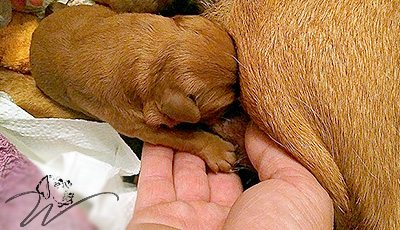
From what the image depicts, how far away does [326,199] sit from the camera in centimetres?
115

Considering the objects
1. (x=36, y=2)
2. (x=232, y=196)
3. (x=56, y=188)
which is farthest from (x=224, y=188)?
(x=36, y=2)

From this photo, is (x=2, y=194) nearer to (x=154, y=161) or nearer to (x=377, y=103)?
(x=154, y=161)

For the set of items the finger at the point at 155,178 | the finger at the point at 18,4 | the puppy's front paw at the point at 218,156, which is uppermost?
the finger at the point at 18,4

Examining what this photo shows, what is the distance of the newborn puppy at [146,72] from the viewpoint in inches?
53.7

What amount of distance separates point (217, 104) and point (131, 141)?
481 millimetres

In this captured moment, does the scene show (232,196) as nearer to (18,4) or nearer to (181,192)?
(181,192)

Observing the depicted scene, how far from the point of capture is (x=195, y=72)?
1.36m

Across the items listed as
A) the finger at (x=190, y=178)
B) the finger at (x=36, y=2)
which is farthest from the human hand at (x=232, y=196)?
the finger at (x=36, y=2)

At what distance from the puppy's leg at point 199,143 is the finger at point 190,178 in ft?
0.07

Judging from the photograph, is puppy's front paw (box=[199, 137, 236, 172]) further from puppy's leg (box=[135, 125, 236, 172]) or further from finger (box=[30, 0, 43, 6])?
finger (box=[30, 0, 43, 6])

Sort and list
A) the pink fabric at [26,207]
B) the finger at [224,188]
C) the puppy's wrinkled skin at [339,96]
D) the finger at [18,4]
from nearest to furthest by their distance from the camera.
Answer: the pink fabric at [26,207], the puppy's wrinkled skin at [339,96], the finger at [224,188], the finger at [18,4]

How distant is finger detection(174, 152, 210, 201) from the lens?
1.35 meters

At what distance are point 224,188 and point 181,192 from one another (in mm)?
139

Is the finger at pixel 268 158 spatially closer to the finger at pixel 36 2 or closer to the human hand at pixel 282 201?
the human hand at pixel 282 201
